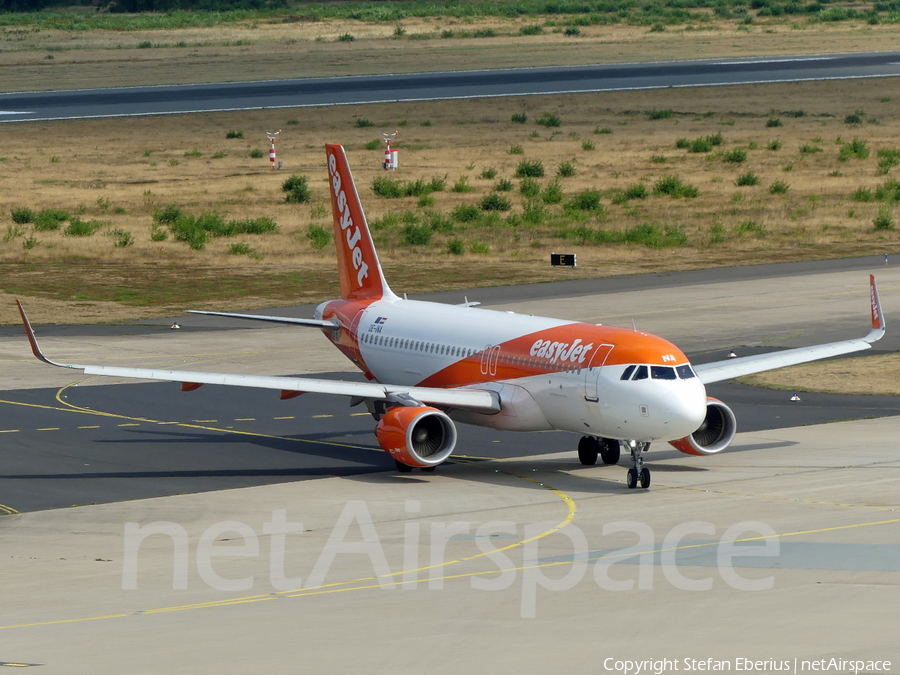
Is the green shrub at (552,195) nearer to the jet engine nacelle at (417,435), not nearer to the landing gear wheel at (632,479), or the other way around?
the jet engine nacelle at (417,435)

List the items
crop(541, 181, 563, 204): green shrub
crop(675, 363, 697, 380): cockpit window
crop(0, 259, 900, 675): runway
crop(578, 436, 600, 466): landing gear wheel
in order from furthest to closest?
crop(541, 181, 563, 204): green shrub → crop(578, 436, 600, 466): landing gear wheel → crop(675, 363, 697, 380): cockpit window → crop(0, 259, 900, 675): runway

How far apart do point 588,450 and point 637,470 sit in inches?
150

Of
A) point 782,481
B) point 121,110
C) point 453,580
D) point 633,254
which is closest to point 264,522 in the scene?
point 453,580

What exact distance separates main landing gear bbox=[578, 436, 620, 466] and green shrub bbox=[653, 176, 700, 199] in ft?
213

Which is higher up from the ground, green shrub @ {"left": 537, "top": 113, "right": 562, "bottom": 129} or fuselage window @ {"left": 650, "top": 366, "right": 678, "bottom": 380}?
fuselage window @ {"left": 650, "top": 366, "right": 678, "bottom": 380}

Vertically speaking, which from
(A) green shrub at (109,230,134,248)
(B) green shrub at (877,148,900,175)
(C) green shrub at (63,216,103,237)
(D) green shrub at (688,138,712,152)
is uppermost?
(D) green shrub at (688,138,712,152)

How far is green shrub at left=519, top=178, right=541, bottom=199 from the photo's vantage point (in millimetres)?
101125

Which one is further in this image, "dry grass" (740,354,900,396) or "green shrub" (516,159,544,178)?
"green shrub" (516,159,544,178)

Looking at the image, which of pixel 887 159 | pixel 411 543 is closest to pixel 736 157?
pixel 887 159

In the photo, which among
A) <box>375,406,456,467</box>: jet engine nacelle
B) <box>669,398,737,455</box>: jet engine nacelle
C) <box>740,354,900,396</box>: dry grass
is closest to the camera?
<box>375,406,456,467</box>: jet engine nacelle

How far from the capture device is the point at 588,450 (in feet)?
124

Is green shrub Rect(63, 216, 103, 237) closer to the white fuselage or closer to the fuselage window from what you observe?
the white fuselage

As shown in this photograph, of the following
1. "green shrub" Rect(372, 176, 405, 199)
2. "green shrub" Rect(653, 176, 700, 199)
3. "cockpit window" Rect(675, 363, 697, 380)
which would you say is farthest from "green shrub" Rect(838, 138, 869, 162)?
"cockpit window" Rect(675, 363, 697, 380)

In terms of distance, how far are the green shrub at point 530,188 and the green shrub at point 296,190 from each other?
1562 centimetres
